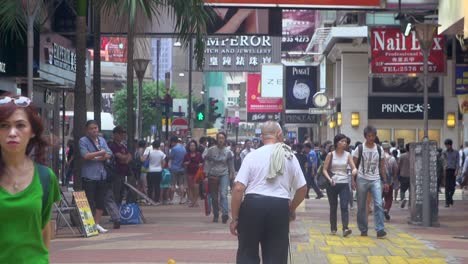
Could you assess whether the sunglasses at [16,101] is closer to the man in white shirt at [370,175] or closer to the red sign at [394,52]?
the man in white shirt at [370,175]

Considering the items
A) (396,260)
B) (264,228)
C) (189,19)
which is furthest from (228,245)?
(264,228)

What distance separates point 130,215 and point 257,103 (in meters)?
46.7

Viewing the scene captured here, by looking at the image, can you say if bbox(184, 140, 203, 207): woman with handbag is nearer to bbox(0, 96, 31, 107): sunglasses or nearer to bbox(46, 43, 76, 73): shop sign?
bbox(46, 43, 76, 73): shop sign

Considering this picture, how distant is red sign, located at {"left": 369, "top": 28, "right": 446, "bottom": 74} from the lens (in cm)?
2490

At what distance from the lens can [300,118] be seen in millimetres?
52406

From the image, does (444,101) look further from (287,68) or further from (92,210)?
(92,210)

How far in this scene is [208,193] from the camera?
19.5 m

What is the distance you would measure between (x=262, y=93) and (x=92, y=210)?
40334 mm

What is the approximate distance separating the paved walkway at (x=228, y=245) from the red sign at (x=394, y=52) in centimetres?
615

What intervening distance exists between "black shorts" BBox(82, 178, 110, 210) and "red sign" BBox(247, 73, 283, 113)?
153 feet

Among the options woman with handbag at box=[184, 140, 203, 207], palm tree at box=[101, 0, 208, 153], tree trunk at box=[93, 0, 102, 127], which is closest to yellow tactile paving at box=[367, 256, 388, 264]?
palm tree at box=[101, 0, 208, 153]

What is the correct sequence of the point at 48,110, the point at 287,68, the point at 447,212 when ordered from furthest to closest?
the point at 287,68
the point at 48,110
the point at 447,212

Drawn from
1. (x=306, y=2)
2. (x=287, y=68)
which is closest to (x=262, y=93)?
(x=287, y=68)

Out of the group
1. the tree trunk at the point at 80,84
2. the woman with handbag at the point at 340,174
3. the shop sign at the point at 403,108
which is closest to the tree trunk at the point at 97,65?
the tree trunk at the point at 80,84
